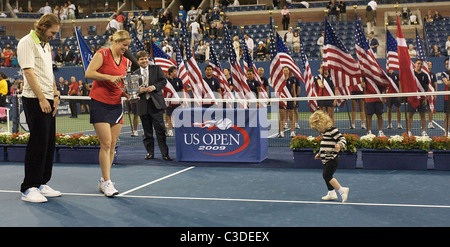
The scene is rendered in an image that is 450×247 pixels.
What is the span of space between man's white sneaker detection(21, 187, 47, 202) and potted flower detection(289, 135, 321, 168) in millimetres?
4630

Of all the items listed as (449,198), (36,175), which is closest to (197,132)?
(36,175)

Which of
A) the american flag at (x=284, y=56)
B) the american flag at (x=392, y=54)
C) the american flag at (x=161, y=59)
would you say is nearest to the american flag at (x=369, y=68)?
the american flag at (x=392, y=54)

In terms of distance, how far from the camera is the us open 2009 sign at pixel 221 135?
1008cm

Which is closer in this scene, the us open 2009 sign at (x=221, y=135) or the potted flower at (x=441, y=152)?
the potted flower at (x=441, y=152)

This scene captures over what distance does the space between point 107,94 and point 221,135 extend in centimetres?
356

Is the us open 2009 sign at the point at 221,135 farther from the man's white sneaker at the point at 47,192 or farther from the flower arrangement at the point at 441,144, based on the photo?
the man's white sneaker at the point at 47,192

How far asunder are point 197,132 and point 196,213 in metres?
4.37

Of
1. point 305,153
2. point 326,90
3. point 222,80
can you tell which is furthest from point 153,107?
point 326,90

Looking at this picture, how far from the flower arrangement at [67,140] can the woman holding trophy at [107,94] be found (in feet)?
11.2

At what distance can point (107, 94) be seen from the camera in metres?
7.07

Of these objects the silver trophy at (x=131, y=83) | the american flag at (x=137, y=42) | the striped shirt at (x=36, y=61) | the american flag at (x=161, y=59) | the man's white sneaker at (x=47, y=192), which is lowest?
the man's white sneaker at (x=47, y=192)

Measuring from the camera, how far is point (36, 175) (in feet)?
22.5

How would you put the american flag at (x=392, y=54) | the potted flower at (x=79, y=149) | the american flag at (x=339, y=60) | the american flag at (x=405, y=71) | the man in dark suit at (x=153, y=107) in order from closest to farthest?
the potted flower at (x=79, y=149)
the man in dark suit at (x=153, y=107)
the american flag at (x=405, y=71)
the american flag at (x=339, y=60)
the american flag at (x=392, y=54)
